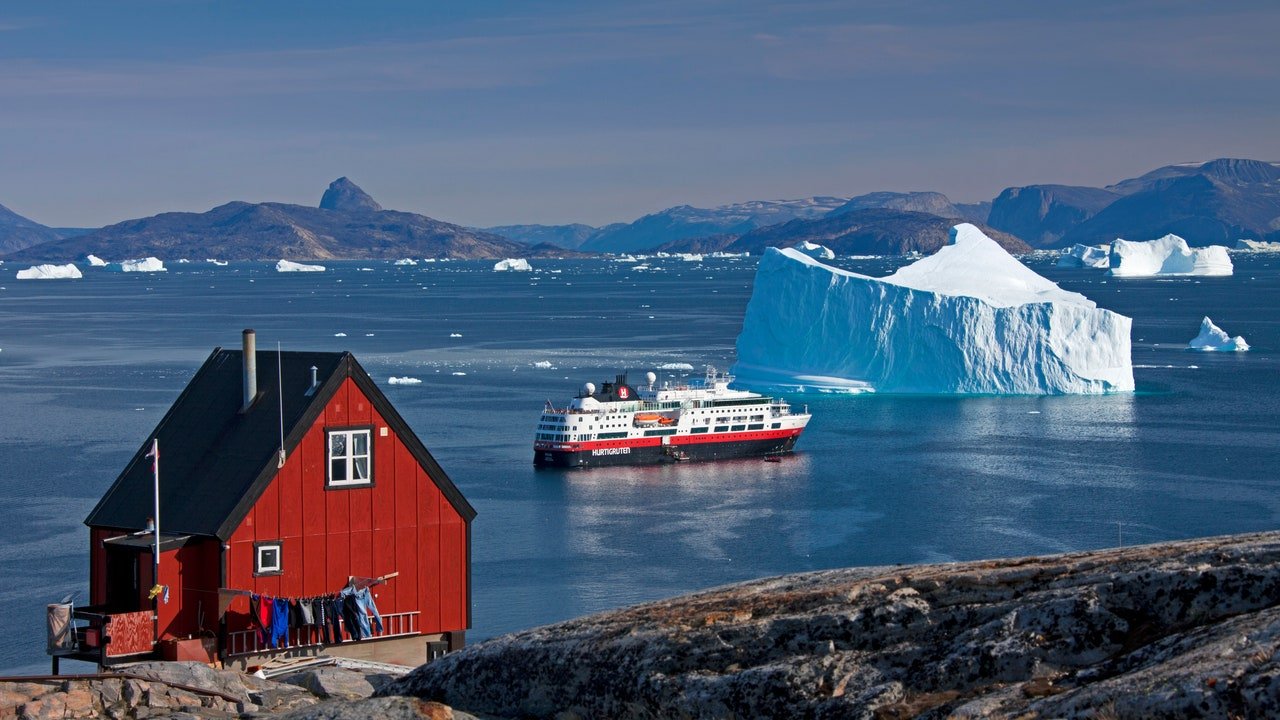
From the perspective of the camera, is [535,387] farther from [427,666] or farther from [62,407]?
[427,666]

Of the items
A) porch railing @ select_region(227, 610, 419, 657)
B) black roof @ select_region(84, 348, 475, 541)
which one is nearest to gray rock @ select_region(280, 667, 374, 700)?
porch railing @ select_region(227, 610, 419, 657)

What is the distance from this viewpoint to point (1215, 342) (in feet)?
299

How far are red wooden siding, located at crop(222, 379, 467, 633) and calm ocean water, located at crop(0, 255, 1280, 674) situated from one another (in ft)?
38.9

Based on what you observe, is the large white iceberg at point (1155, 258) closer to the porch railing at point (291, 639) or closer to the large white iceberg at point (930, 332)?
the large white iceberg at point (930, 332)

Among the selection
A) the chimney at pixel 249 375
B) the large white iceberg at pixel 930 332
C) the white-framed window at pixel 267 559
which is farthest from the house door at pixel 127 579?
the large white iceberg at pixel 930 332

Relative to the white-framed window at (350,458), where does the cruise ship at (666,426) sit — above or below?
below

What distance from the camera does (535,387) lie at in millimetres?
73938

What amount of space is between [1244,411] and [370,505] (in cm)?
5670

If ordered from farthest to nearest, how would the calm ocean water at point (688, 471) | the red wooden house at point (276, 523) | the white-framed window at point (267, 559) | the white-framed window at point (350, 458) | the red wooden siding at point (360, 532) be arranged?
1. the calm ocean water at point (688, 471)
2. the white-framed window at point (350, 458)
3. the red wooden siding at point (360, 532)
4. the white-framed window at point (267, 559)
5. the red wooden house at point (276, 523)

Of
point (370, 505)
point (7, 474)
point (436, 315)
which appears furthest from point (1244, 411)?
point (436, 315)

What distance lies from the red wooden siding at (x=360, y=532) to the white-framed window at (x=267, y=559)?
48 mm

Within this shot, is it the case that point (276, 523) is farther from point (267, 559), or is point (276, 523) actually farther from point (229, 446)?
point (229, 446)

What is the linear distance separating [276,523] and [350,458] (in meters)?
0.99

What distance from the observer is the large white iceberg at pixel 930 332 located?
220 feet
